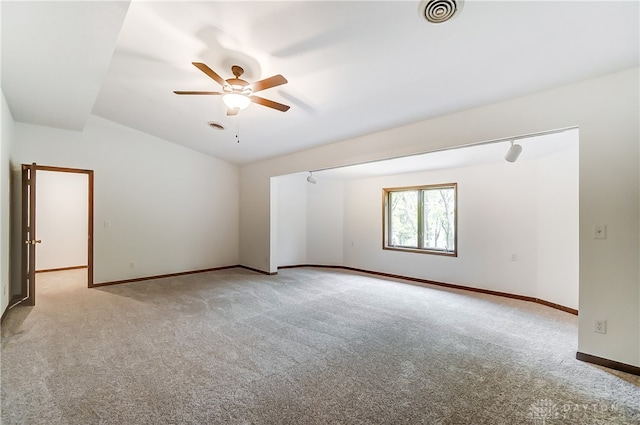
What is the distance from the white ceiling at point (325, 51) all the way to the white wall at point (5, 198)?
33 cm

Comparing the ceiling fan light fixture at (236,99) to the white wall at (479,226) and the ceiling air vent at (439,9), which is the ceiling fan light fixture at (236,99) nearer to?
the ceiling air vent at (439,9)

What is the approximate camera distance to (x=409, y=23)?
2131mm

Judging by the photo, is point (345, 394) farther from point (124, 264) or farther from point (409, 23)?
point (124, 264)

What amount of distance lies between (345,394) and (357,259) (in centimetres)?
486

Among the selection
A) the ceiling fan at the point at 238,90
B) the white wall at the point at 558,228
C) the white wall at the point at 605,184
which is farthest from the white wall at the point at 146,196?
the white wall at the point at 558,228

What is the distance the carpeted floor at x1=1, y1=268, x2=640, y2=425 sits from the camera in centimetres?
190

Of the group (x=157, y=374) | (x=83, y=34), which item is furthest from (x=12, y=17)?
(x=157, y=374)

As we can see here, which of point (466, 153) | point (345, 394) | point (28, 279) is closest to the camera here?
point (345, 394)

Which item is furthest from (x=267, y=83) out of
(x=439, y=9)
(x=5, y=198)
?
(x=5, y=198)

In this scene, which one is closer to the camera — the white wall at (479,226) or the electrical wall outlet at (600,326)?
the electrical wall outlet at (600,326)

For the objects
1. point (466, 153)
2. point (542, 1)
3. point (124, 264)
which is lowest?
point (124, 264)

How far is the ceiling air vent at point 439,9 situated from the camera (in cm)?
189

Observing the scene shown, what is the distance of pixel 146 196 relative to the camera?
5.70 metres

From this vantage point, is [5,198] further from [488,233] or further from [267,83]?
[488,233]
